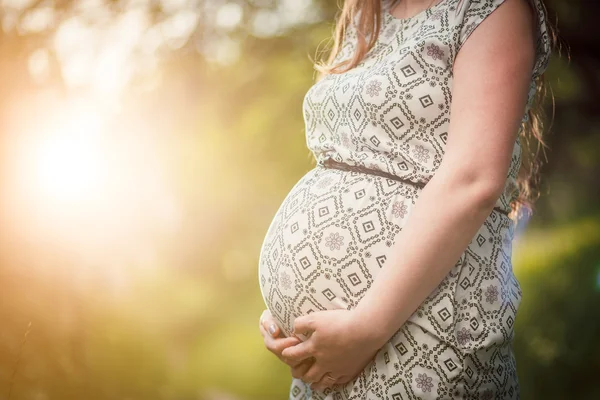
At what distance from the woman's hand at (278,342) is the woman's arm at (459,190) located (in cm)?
11

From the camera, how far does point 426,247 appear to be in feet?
2.66

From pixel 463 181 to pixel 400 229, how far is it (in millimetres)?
147

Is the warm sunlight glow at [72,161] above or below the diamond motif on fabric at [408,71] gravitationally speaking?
above

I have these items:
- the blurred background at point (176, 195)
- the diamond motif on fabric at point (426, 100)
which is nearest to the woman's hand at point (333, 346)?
the diamond motif on fabric at point (426, 100)

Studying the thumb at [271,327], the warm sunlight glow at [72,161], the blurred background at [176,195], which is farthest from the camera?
the warm sunlight glow at [72,161]

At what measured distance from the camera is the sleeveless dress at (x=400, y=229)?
86 centimetres

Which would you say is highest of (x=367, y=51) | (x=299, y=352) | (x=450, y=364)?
(x=367, y=51)

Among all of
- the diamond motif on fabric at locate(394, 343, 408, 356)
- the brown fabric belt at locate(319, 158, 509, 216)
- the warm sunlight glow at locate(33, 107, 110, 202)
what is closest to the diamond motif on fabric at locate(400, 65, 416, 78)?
the brown fabric belt at locate(319, 158, 509, 216)

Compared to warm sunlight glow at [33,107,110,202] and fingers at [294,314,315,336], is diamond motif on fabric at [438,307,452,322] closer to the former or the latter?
→ fingers at [294,314,315,336]

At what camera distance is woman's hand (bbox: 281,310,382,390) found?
0.82 m

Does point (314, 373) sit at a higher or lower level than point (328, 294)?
lower

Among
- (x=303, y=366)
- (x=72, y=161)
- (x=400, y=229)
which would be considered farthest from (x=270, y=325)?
(x=72, y=161)

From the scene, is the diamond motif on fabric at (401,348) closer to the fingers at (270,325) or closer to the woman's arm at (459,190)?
the woman's arm at (459,190)

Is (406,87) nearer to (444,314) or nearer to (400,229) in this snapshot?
(400,229)
